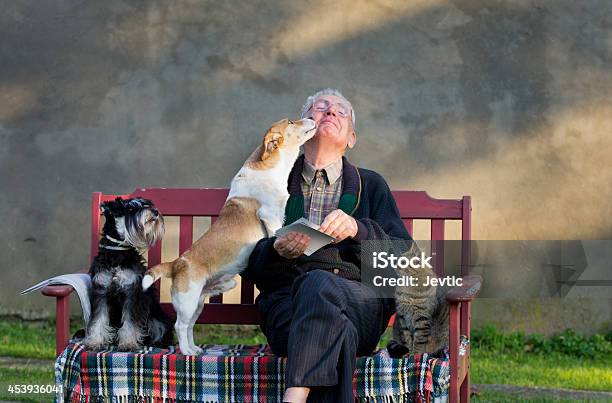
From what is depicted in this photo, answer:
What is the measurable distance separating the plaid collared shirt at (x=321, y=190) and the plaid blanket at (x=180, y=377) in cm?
76

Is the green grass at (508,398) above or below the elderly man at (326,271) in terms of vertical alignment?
below

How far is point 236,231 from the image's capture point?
168 inches

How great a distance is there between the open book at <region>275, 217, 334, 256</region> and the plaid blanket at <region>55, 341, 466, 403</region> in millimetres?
489

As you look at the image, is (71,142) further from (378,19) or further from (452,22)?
(452,22)

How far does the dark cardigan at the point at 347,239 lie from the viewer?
420 cm

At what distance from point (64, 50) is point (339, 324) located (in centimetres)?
411

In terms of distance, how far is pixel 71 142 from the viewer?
6973mm

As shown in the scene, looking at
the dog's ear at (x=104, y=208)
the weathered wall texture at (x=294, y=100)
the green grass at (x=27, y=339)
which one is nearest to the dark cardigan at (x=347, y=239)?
the dog's ear at (x=104, y=208)

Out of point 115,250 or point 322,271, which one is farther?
point 115,250

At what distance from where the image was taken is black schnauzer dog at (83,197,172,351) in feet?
13.9

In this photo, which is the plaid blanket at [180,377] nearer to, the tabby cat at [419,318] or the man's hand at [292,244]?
the tabby cat at [419,318]

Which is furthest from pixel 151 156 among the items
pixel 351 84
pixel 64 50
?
pixel 351 84

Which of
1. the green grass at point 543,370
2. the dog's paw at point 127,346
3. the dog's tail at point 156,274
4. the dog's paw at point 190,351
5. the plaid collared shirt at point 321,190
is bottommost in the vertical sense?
the green grass at point 543,370

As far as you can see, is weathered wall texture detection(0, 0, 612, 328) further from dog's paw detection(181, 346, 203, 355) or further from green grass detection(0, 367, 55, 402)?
dog's paw detection(181, 346, 203, 355)
